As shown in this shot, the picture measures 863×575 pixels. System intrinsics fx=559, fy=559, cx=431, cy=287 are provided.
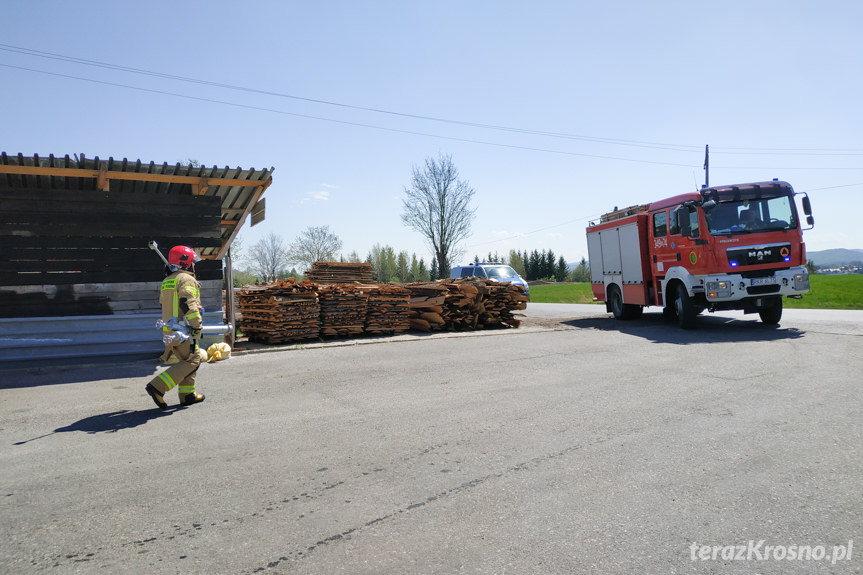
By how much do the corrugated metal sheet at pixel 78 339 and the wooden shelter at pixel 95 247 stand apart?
0.02 meters

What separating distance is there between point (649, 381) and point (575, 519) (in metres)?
4.27

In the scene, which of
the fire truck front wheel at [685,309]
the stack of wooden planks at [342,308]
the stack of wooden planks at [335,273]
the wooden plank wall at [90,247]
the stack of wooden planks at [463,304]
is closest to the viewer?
the wooden plank wall at [90,247]

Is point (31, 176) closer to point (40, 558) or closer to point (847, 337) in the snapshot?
point (40, 558)

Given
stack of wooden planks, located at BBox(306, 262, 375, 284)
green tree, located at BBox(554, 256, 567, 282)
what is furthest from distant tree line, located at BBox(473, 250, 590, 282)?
stack of wooden planks, located at BBox(306, 262, 375, 284)

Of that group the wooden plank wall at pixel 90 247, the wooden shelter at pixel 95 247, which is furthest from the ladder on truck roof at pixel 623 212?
the wooden plank wall at pixel 90 247

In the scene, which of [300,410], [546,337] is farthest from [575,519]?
[546,337]

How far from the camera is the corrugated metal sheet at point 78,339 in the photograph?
9.26m

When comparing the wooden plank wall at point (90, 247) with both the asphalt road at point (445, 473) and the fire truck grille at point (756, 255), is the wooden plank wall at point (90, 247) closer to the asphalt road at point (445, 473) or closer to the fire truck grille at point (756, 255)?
the asphalt road at point (445, 473)

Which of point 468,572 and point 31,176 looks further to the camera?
point 31,176

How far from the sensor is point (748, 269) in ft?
38.0

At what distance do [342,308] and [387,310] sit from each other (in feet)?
3.84

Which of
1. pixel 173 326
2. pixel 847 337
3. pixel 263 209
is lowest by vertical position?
pixel 847 337

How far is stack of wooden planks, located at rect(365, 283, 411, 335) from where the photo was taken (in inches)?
501

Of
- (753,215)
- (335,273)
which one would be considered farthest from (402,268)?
(753,215)
